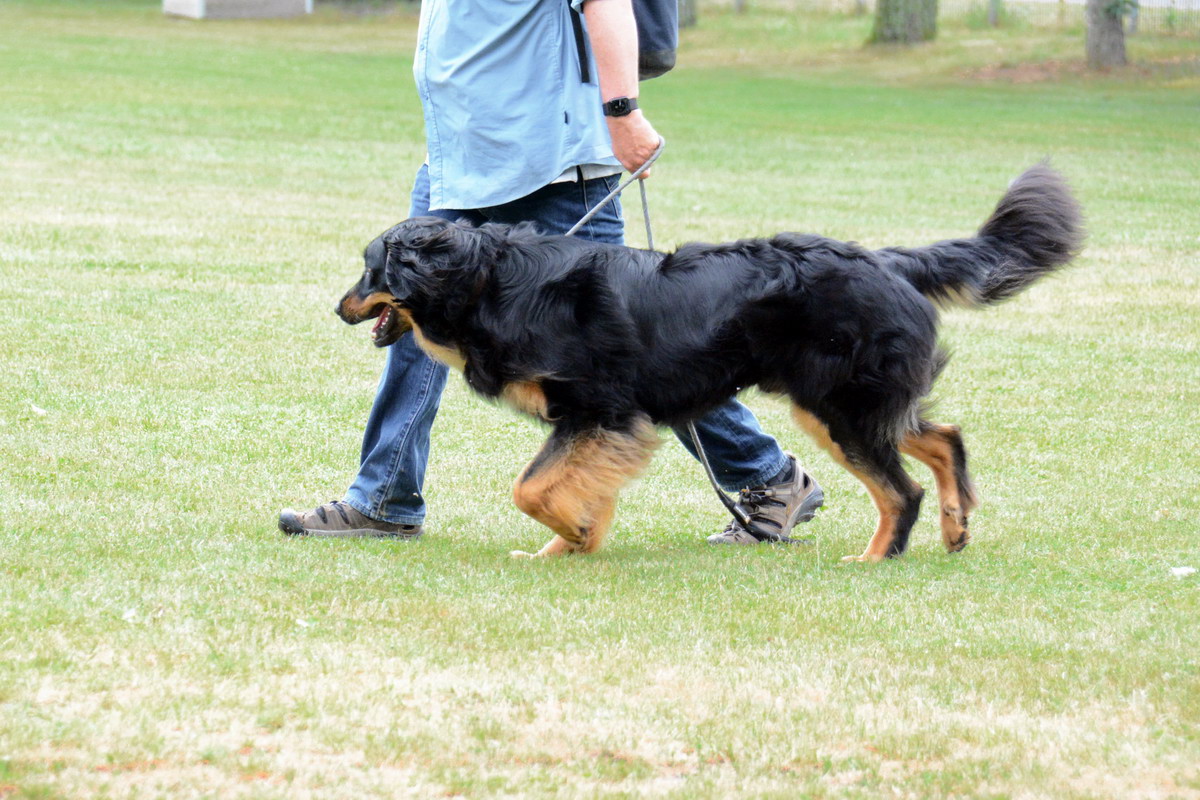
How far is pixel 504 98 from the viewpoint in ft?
17.5

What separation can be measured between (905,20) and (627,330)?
117 ft

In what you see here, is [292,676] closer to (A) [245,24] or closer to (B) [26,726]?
(B) [26,726]

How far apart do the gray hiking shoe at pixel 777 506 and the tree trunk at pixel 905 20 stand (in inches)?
1364

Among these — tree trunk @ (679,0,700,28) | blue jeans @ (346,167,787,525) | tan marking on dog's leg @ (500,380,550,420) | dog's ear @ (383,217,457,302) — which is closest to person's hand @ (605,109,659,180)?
blue jeans @ (346,167,787,525)

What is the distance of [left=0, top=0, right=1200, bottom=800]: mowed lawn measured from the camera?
3.41 metres

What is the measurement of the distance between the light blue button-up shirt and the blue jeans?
170 millimetres

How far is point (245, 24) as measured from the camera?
1806 inches

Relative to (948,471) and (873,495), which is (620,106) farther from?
(948,471)

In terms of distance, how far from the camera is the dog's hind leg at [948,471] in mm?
5535

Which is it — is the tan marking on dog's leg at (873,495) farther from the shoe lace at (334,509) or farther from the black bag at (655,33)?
the shoe lace at (334,509)

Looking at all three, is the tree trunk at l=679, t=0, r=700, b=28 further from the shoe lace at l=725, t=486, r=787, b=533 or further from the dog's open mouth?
the dog's open mouth

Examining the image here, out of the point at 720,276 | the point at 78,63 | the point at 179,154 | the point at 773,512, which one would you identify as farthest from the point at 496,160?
the point at 78,63

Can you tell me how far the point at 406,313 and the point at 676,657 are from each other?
1.71 metres

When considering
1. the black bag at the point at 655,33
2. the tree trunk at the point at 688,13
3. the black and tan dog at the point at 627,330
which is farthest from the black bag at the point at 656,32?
the tree trunk at the point at 688,13
